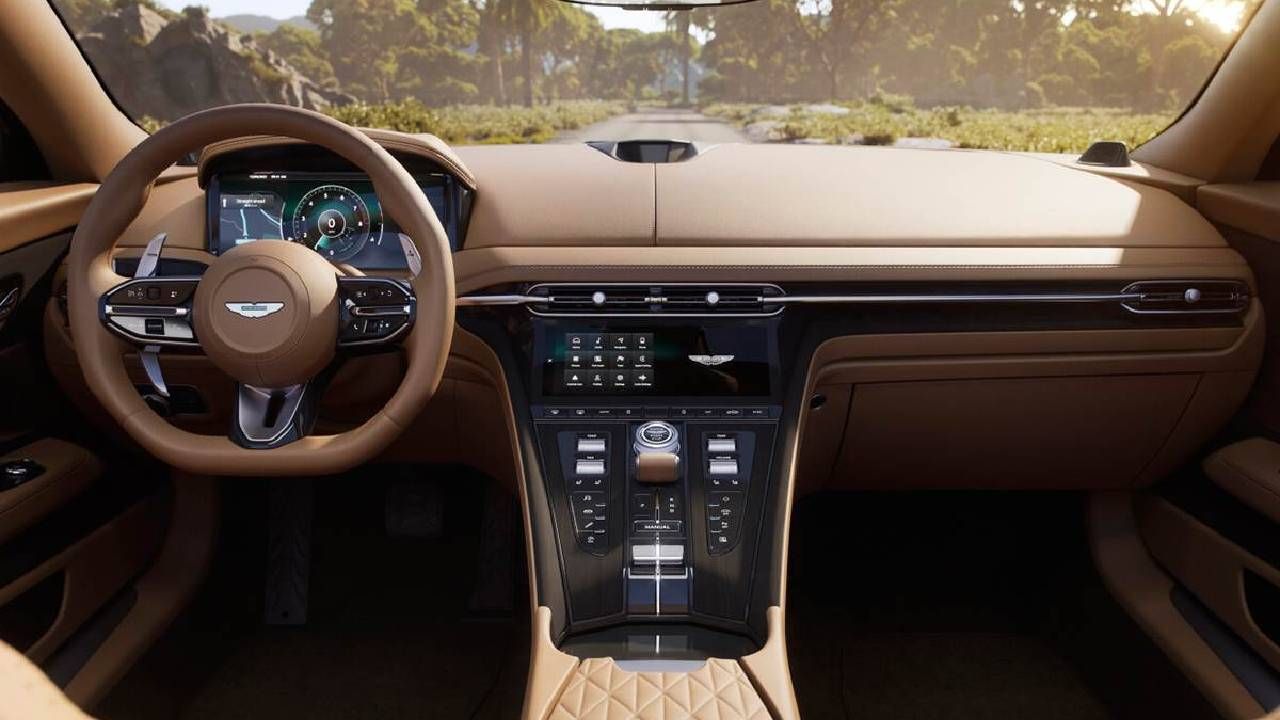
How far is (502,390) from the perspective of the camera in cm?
226

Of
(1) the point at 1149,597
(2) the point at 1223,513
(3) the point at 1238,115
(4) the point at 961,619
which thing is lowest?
(4) the point at 961,619

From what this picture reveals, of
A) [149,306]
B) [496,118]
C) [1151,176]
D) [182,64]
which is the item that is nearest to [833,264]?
[1151,176]

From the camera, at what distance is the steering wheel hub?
1.68m

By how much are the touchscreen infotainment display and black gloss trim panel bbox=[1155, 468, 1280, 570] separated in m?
1.23

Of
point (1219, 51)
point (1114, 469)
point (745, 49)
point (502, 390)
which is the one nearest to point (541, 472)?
point (502, 390)

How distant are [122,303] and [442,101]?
367 centimetres

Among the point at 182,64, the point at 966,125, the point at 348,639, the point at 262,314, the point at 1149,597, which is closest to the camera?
the point at 262,314

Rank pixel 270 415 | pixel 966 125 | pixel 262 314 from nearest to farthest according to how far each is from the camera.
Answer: pixel 262 314 < pixel 270 415 < pixel 966 125

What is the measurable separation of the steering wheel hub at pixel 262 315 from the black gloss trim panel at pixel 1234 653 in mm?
2135

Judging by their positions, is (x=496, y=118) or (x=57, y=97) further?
(x=496, y=118)

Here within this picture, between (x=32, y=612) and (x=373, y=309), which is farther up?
(x=373, y=309)

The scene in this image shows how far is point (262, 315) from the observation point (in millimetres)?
1682

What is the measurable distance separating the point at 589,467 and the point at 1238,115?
182cm

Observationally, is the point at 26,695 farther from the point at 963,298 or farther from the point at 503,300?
the point at 963,298
